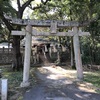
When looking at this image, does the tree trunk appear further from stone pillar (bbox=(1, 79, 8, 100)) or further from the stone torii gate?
stone pillar (bbox=(1, 79, 8, 100))

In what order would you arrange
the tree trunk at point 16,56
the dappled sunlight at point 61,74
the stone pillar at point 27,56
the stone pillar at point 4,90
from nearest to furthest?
1. the stone pillar at point 4,90
2. the stone pillar at point 27,56
3. the dappled sunlight at point 61,74
4. the tree trunk at point 16,56

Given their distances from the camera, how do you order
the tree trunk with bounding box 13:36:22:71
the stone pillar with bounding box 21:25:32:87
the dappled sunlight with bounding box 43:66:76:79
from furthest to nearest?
1. the tree trunk with bounding box 13:36:22:71
2. the dappled sunlight with bounding box 43:66:76:79
3. the stone pillar with bounding box 21:25:32:87

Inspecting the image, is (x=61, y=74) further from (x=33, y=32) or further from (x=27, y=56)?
(x=33, y=32)

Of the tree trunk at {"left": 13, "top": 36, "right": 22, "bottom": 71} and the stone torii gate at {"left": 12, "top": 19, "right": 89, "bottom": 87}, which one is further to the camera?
the tree trunk at {"left": 13, "top": 36, "right": 22, "bottom": 71}

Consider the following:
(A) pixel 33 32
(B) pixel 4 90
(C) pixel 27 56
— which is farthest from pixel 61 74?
(B) pixel 4 90

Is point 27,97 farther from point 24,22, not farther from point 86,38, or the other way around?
point 86,38

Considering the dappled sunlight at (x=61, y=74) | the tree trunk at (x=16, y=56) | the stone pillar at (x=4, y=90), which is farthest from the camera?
the tree trunk at (x=16, y=56)

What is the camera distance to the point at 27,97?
7684 mm

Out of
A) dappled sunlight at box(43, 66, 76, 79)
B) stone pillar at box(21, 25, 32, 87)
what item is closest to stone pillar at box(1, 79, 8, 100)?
stone pillar at box(21, 25, 32, 87)

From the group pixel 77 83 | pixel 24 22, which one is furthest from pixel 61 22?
pixel 77 83

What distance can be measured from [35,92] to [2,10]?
264 inches

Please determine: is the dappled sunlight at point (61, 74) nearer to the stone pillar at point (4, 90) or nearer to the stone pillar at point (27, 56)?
the stone pillar at point (27, 56)

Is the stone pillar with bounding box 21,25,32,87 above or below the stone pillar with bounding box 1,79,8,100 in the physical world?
above

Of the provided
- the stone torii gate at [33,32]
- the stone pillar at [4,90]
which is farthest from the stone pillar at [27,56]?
the stone pillar at [4,90]
